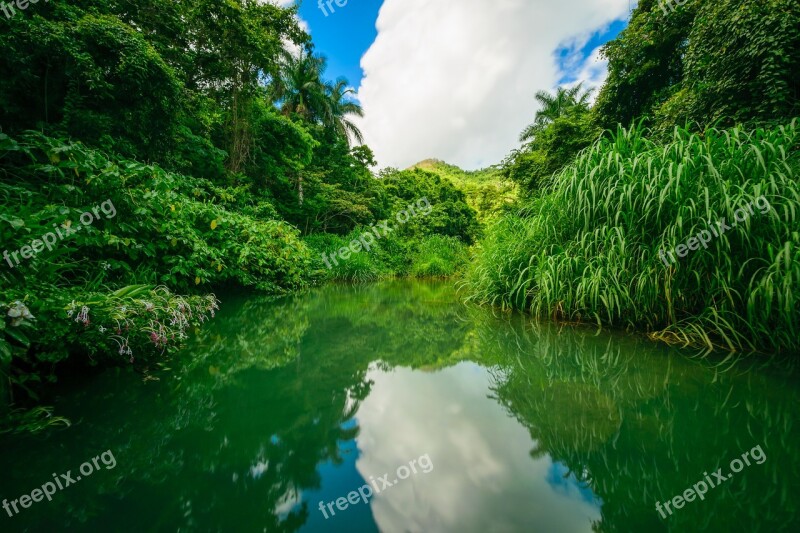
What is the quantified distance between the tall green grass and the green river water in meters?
0.37

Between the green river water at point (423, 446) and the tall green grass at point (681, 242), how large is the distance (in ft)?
1.20

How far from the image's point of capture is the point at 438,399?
4.98ft

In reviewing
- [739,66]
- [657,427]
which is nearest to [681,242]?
[657,427]

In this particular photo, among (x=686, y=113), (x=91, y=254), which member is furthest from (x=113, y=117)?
(x=686, y=113)

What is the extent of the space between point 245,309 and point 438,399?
3.09 m

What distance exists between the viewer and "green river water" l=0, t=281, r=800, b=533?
0.78 metres

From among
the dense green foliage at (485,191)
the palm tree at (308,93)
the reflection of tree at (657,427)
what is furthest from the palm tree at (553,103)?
the reflection of tree at (657,427)

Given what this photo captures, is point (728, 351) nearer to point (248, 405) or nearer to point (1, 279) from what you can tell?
point (248, 405)

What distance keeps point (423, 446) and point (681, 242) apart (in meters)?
2.32

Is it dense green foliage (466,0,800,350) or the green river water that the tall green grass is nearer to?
dense green foliage (466,0,800,350)

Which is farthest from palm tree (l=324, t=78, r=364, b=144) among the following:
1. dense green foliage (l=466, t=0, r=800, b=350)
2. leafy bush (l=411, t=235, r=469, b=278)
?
dense green foliage (l=466, t=0, r=800, b=350)

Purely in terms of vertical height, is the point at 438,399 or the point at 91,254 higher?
the point at 91,254

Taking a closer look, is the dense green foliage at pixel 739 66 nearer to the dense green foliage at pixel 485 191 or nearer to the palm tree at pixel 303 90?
the dense green foliage at pixel 485 191

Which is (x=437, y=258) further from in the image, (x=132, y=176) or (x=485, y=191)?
(x=132, y=176)
